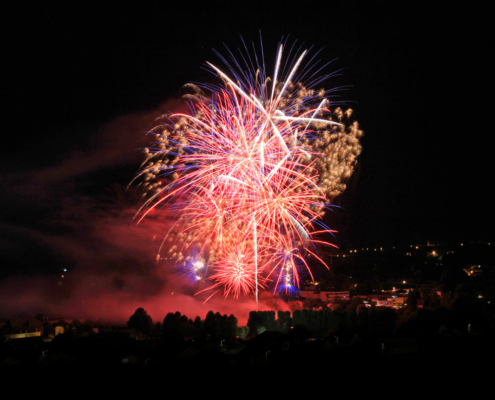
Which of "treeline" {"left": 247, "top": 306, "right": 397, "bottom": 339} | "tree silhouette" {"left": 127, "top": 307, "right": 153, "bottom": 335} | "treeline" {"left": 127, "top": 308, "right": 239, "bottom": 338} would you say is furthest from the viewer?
"tree silhouette" {"left": 127, "top": 307, "right": 153, "bottom": 335}

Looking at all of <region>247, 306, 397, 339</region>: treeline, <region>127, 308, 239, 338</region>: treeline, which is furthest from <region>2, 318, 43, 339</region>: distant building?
<region>247, 306, 397, 339</region>: treeline

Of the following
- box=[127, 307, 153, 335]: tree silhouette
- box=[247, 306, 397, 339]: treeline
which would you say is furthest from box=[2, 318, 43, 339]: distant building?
box=[247, 306, 397, 339]: treeline

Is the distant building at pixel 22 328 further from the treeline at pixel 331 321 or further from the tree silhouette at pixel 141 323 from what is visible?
the treeline at pixel 331 321

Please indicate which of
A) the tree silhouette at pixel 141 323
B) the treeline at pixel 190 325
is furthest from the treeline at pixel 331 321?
the tree silhouette at pixel 141 323

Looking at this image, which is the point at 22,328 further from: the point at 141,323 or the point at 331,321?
the point at 331,321

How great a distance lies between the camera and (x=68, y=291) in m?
41.9

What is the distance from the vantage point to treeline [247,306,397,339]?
22547 millimetres

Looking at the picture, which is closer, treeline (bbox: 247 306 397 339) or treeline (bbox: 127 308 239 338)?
treeline (bbox: 247 306 397 339)

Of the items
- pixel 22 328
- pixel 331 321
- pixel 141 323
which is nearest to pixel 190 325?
pixel 141 323

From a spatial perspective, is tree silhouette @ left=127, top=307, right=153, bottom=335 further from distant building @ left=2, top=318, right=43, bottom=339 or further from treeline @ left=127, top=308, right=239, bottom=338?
distant building @ left=2, top=318, right=43, bottom=339

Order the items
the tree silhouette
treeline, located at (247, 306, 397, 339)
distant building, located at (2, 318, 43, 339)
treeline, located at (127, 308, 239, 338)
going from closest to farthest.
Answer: distant building, located at (2, 318, 43, 339) → treeline, located at (247, 306, 397, 339) → treeline, located at (127, 308, 239, 338) → the tree silhouette

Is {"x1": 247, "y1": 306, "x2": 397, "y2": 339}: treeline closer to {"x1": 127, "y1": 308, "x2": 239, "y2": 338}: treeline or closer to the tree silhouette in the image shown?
{"x1": 127, "y1": 308, "x2": 239, "y2": 338}: treeline

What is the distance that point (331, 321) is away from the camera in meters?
24.2

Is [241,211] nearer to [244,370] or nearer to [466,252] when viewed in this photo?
[244,370]
